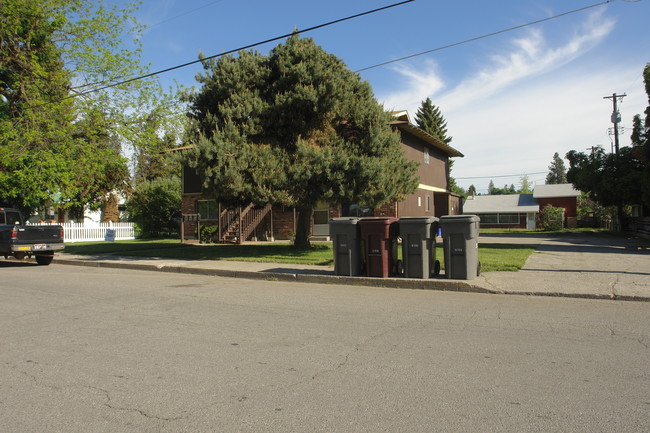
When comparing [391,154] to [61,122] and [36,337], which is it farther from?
[61,122]

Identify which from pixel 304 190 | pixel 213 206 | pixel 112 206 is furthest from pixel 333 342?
pixel 112 206

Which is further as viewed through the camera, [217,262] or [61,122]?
[61,122]

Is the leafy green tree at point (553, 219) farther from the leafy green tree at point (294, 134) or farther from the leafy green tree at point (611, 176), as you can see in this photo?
the leafy green tree at point (294, 134)

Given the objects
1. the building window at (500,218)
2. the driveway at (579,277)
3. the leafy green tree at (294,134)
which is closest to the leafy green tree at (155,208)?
the leafy green tree at (294,134)

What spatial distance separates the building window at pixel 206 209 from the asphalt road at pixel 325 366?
63.7ft

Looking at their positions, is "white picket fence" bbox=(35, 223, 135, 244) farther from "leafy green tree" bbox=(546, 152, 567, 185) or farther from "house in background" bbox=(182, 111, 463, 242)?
"leafy green tree" bbox=(546, 152, 567, 185)

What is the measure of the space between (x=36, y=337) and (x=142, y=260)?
34.6 feet

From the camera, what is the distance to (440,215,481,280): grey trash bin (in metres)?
10.1

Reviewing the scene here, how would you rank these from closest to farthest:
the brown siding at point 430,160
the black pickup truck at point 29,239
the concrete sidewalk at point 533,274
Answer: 1. the concrete sidewalk at point 533,274
2. the black pickup truck at point 29,239
3. the brown siding at point 430,160

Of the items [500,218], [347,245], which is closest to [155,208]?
[347,245]

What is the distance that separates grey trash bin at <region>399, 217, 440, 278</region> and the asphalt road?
2.02m

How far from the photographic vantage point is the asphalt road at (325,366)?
3553mm

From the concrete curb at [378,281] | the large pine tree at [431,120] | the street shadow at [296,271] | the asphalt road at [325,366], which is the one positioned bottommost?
the asphalt road at [325,366]

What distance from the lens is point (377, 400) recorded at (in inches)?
152
